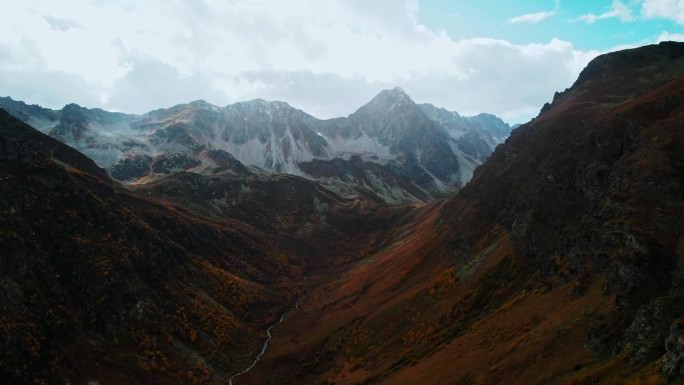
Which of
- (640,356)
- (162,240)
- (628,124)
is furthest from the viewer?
(162,240)

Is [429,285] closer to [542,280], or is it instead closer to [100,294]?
[542,280]

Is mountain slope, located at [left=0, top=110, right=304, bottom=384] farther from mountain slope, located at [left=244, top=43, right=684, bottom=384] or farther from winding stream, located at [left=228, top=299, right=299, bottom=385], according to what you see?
mountain slope, located at [left=244, top=43, right=684, bottom=384]

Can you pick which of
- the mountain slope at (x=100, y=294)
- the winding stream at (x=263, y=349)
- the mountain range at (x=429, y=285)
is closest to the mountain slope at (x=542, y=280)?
the mountain range at (x=429, y=285)

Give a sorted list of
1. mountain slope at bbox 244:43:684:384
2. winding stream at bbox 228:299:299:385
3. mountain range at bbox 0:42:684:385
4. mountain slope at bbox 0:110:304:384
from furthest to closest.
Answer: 1. winding stream at bbox 228:299:299:385
2. mountain slope at bbox 0:110:304:384
3. mountain range at bbox 0:42:684:385
4. mountain slope at bbox 244:43:684:384

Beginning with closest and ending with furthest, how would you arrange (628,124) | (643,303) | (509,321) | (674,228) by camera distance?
(643,303) < (674,228) < (509,321) < (628,124)

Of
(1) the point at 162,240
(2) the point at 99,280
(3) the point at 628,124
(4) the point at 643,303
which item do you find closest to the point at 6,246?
(2) the point at 99,280

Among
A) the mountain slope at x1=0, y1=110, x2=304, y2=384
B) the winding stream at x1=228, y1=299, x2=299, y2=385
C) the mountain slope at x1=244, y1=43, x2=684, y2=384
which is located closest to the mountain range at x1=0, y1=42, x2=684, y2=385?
the mountain slope at x1=244, y1=43, x2=684, y2=384

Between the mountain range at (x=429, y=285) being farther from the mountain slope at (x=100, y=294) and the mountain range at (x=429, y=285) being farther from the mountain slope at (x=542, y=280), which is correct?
the mountain slope at (x=100, y=294)

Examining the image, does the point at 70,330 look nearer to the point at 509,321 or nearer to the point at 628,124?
the point at 509,321

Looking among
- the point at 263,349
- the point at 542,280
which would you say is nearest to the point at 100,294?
the point at 263,349
